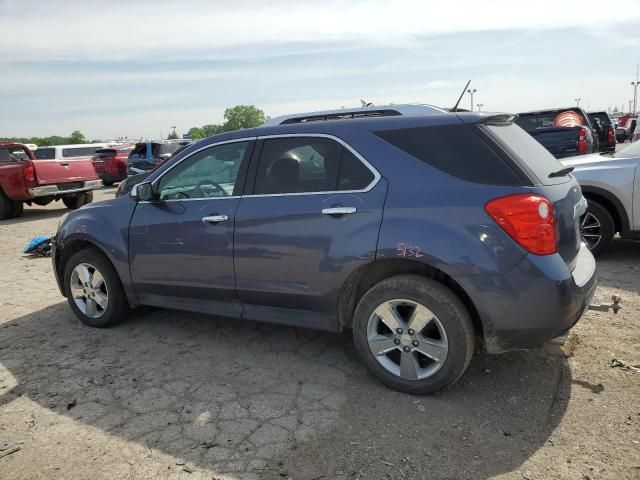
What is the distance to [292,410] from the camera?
3211mm

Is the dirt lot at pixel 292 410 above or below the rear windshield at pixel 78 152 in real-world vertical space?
below

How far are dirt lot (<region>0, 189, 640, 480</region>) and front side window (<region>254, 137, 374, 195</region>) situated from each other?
132 cm

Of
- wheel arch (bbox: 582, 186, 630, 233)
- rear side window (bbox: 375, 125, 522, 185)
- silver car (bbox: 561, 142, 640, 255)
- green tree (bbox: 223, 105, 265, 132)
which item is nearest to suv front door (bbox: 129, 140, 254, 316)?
rear side window (bbox: 375, 125, 522, 185)

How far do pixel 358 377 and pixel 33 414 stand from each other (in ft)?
6.98

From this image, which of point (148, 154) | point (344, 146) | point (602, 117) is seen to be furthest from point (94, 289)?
point (602, 117)

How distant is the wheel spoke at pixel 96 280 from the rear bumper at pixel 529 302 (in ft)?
10.9

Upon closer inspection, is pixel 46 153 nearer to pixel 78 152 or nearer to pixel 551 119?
pixel 78 152

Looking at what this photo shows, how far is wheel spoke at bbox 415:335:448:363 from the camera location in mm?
3145

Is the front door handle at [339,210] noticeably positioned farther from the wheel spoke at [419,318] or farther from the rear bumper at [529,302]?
the rear bumper at [529,302]

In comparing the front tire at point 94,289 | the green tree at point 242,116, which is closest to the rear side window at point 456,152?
the front tire at point 94,289

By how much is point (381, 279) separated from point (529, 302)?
924 mm

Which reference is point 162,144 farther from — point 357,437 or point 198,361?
point 357,437

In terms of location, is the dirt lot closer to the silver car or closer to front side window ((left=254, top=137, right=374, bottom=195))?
front side window ((left=254, top=137, right=374, bottom=195))

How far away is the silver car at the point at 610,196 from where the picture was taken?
5.89m
